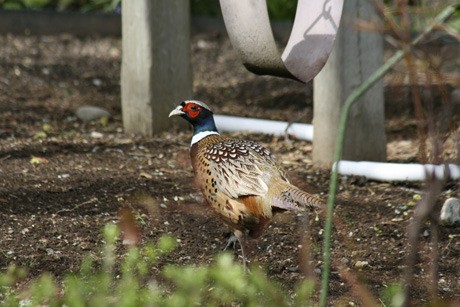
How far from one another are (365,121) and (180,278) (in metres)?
3.65

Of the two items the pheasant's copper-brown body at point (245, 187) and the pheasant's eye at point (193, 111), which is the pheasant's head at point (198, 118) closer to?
the pheasant's eye at point (193, 111)

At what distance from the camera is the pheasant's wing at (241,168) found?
4.35 m

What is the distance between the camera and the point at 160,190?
5371mm

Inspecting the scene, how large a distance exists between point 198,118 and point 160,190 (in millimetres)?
541

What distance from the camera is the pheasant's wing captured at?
14.3ft

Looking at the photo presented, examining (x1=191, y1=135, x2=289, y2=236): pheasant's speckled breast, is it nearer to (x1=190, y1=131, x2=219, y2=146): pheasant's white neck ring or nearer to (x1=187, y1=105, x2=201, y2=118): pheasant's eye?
(x1=190, y1=131, x2=219, y2=146): pheasant's white neck ring

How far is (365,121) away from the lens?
575 cm

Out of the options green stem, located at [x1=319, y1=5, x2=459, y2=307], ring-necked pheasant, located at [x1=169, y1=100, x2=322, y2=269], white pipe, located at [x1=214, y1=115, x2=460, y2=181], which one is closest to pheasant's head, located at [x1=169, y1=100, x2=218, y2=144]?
ring-necked pheasant, located at [x1=169, y1=100, x2=322, y2=269]

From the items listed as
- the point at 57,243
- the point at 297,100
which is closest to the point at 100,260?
the point at 57,243

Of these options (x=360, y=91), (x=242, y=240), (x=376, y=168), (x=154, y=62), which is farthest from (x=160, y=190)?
(x=360, y=91)

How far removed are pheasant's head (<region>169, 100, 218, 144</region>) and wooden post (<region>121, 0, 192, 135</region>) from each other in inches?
54.5

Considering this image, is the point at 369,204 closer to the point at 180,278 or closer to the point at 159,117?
the point at 159,117

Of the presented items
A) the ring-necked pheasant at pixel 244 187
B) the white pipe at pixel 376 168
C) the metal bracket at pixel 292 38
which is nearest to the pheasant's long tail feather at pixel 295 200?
the ring-necked pheasant at pixel 244 187

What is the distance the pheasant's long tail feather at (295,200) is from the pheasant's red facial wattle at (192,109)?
97 cm
